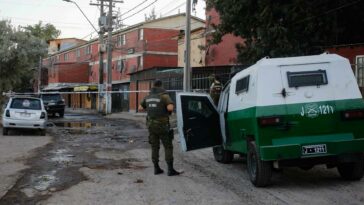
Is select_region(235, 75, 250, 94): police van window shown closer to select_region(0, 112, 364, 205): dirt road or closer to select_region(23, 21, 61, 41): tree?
select_region(0, 112, 364, 205): dirt road

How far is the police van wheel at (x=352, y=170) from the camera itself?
971 centimetres

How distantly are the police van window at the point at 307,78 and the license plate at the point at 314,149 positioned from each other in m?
1.05

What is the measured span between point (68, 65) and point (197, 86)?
4330cm

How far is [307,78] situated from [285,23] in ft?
27.1

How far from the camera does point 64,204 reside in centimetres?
833

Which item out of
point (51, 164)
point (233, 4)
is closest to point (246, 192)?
point (51, 164)

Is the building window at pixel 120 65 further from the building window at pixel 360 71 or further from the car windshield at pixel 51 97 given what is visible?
the building window at pixel 360 71

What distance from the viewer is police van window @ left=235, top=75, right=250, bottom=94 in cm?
1018

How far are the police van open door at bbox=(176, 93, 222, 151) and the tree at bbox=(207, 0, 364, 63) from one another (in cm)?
Result: 601

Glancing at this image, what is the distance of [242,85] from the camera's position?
34.6 ft

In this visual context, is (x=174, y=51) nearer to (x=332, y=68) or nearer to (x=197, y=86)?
(x=197, y=86)

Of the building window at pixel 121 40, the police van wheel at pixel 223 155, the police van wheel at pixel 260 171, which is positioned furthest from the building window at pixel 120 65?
the police van wheel at pixel 260 171

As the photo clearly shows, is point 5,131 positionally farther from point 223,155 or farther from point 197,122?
point 197,122

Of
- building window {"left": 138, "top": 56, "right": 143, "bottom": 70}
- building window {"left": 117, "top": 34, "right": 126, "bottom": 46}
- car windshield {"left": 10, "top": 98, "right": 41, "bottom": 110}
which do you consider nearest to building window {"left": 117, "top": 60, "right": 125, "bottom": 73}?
building window {"left": 117, "top": 34, "right": 126, "bottom": 46}
